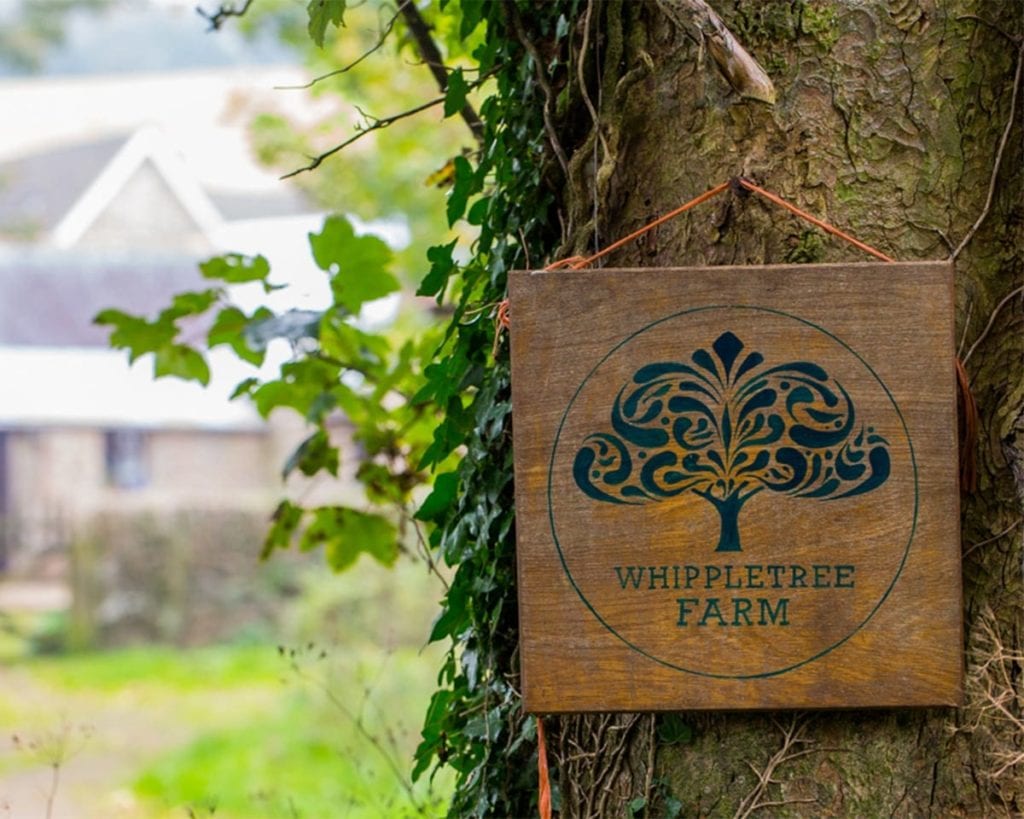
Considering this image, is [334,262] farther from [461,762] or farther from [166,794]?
[166,794]

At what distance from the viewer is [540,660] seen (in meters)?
1.37

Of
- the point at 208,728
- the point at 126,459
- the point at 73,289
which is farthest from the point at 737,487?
the point at 73,289

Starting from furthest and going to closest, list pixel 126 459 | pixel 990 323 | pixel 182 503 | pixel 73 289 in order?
pixel 73 289 < pixel 126 459 < pixel 182 503 < pixel 990 323

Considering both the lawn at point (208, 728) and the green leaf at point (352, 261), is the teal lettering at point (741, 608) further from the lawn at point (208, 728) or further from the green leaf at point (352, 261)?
the lawn at point (208, 728)

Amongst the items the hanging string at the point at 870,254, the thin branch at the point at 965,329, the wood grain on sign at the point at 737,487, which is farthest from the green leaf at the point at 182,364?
the thin branch at the point at 965,329

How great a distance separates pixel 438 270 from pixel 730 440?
58cm

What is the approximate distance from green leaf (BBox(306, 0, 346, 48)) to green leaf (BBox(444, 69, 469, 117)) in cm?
26

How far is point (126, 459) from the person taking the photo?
1720 cm

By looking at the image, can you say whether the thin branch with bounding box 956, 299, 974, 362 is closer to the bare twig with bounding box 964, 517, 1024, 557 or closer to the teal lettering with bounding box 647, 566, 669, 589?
the bare twig with bounding box 964, 517, 1024, 557

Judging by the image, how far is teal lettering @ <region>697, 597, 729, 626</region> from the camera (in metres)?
1.37

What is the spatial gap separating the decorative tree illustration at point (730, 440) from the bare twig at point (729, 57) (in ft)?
0.88

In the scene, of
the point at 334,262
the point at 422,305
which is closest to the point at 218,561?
the point at 422,305

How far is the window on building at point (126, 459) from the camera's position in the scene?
56.0 ft

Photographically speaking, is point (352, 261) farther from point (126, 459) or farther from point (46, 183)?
point (46, 183)
